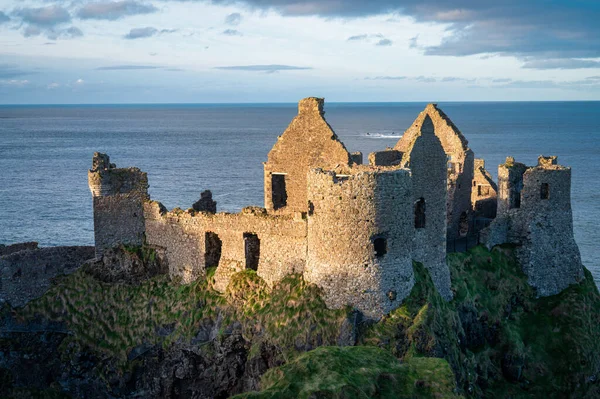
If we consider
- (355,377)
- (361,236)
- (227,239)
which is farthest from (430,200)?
(355,377)

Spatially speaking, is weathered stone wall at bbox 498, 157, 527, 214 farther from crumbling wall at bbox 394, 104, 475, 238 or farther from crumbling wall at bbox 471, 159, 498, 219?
crumbling wall at bbox 471, 159, 498, 219

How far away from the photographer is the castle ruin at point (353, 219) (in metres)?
28.5

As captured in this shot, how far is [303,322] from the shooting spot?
98.0 ft

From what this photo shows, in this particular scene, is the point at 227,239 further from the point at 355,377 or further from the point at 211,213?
the point at 355,377

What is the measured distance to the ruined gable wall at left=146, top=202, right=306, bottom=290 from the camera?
1259 inches

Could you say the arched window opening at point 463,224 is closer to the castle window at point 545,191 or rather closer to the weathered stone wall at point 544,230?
the weathered stone wall at point 544,230

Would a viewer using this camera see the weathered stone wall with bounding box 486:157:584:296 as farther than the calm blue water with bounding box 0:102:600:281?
No

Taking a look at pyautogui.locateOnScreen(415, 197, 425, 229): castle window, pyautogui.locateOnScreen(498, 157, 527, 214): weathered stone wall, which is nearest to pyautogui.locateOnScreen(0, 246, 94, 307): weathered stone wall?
pyautogui.locateOnScreen(415, 197, 425, 229): castle window

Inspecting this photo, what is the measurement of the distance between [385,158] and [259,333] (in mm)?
12056

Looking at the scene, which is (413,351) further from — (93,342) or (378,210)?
(93,342)

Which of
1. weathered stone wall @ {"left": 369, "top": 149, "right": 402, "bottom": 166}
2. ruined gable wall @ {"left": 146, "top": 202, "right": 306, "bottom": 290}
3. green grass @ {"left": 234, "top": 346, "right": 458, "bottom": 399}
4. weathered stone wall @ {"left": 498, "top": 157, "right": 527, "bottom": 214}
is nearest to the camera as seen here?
green grass @ {"left": 234, "top": 346, "right": 458, "bottom": 399}

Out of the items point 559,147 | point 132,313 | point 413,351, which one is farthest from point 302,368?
point 559,147

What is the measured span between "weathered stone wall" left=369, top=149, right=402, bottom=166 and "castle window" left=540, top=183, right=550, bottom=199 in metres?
7.94

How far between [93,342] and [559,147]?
5806 inches
